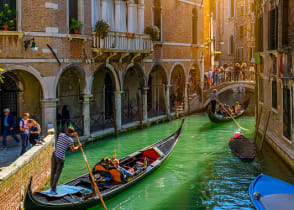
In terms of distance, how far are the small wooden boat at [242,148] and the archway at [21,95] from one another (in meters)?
5.31

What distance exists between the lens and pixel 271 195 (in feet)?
22.4

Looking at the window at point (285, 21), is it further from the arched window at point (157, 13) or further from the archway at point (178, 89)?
the archway at point (178, 89)

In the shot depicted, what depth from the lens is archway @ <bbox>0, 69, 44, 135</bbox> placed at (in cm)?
1182

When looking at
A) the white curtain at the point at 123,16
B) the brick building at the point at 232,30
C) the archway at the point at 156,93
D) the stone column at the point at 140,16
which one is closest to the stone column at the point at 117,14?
the white curtain at the point at 123,16

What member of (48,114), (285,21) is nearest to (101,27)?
(48,114)

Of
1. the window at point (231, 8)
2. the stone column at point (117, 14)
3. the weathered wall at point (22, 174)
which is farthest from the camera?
the window at point (231, 8)

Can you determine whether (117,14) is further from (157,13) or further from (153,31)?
(157,13)

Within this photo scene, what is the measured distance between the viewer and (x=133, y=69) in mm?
16656

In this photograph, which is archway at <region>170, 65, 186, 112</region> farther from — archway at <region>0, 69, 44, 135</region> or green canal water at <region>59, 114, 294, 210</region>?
archway at <region>0, 69, 44, 135</region>

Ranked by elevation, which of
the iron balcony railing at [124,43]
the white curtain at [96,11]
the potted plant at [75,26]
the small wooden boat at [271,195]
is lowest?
the small wooden boat at [271,195]

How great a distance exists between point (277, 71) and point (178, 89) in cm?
919

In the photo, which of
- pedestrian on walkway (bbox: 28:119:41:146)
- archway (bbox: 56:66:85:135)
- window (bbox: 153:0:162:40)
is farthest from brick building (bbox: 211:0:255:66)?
pedestrian on walkway (bbox: 28:119:41:146)

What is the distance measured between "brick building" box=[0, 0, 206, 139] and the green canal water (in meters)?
1.31

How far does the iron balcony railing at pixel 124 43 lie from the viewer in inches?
507
